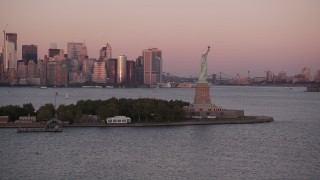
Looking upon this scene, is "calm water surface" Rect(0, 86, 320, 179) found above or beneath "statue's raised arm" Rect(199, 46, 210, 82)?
beneath

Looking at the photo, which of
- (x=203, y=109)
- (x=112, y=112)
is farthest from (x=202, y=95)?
(x=112, y=112)

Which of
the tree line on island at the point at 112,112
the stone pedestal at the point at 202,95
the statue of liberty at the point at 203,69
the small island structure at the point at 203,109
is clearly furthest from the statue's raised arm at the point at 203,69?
the tree line on island at the point at 112,112

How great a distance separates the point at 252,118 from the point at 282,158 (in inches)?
709

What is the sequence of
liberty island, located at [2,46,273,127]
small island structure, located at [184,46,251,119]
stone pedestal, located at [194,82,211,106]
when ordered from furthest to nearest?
stone pedestal, located at [194,82,211,106]
small island structure, located at [184,46,251,119]
liberty island, located at [2,46,273,127]

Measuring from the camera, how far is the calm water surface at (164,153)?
2506cm

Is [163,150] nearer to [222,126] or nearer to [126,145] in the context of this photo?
[126,145]

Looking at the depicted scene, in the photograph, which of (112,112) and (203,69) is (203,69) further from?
(112,112)

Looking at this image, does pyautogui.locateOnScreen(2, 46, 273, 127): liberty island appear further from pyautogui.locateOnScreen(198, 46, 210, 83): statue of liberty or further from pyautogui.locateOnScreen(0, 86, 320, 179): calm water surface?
pyautogui.locateOnScreen(0, 86, 320, 179): calm water surface

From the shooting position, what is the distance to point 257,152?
30.9 m

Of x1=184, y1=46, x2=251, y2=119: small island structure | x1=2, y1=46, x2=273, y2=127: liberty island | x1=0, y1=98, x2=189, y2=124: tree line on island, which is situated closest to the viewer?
x1=0, y1=98, x2=189, y2=124: tree line on island

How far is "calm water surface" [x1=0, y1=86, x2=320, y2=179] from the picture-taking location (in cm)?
2506

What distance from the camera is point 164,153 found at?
30.0m

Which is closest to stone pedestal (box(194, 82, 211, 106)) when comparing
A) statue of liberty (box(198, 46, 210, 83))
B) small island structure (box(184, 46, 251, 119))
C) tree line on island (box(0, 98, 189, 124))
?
small island structure (box(184, 46, 251, 119))

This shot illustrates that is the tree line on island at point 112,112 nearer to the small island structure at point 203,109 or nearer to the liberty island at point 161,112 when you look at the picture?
the liberty island at point 161,112
